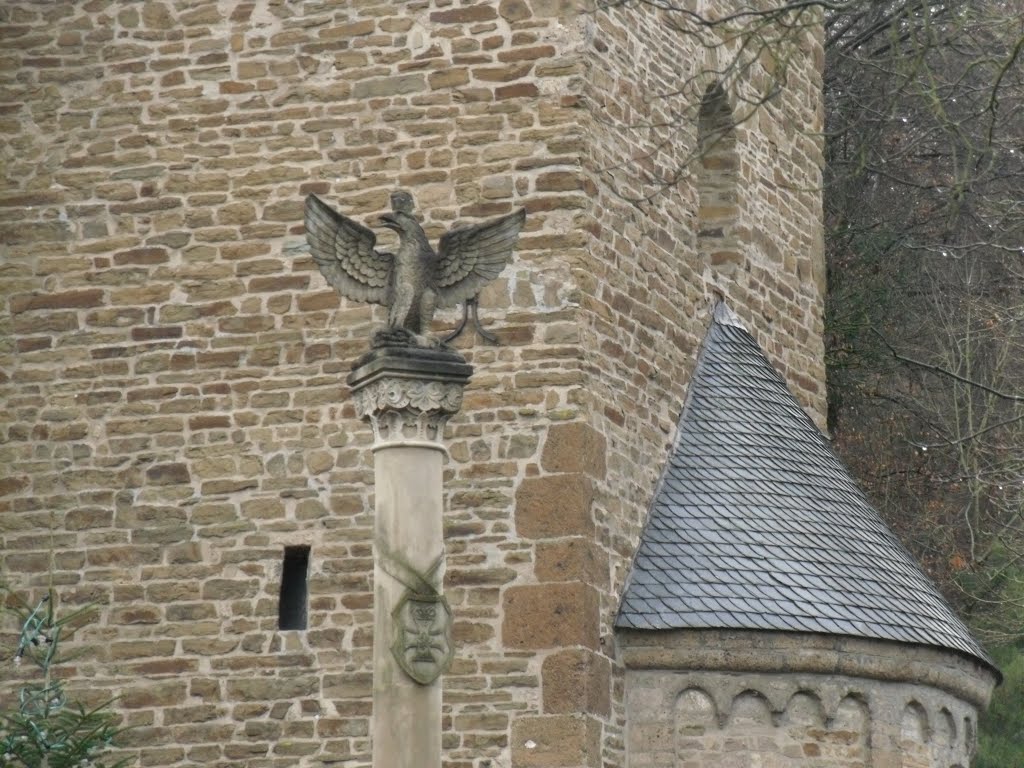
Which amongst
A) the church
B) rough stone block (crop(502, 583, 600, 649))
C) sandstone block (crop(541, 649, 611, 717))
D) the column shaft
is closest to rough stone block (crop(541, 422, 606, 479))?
the church

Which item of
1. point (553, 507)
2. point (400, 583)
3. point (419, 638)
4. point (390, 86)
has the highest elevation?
point (390, 86)

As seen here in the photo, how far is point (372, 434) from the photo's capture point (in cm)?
1248

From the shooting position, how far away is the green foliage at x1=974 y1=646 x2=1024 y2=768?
1902cm

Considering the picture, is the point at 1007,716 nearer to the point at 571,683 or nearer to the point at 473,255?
the point at 571,683

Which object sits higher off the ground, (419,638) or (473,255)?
(473,255)

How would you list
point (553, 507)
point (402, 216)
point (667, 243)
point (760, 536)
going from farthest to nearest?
point (667, 243), point (760, 536), point (553, 507), point (402, 216)

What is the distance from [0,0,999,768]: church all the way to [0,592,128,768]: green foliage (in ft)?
0.48

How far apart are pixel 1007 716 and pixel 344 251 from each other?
32.8ft

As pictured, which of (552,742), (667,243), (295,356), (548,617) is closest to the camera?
(552,742)

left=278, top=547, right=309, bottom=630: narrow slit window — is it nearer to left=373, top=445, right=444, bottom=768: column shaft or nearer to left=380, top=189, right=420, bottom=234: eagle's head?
left=380, top=189, right=420, bottom=234: eagle's head

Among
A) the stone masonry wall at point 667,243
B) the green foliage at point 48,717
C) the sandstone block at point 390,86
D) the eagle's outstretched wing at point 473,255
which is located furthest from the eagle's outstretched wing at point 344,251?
the green foliage at point 48,717

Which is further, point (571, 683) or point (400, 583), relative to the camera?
point (571, 683)

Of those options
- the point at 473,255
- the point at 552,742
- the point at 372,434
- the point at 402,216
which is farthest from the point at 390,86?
the point at 552,742

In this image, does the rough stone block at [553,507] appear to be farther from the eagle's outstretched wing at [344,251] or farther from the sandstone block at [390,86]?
the sandstone block at [390,86]
